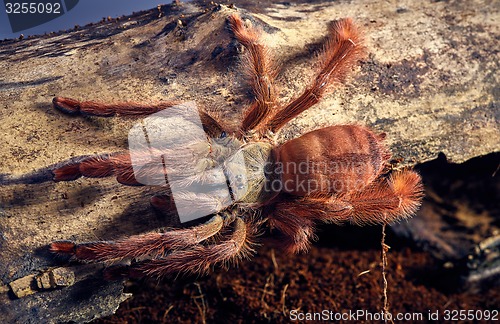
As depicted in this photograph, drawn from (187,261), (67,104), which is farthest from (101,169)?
(187,261)

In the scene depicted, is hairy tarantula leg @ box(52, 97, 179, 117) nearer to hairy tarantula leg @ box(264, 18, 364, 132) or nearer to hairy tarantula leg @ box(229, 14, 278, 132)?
hairy tarantula leg @ box(229, 14, 278, 132)

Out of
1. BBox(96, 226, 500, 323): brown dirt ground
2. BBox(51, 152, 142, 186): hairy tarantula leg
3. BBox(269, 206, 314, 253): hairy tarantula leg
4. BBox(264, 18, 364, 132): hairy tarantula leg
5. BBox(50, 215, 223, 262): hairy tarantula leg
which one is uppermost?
BBox(264, 18, 364, 132): hairy tarantula leg

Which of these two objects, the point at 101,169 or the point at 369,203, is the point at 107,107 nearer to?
the point at 101,169

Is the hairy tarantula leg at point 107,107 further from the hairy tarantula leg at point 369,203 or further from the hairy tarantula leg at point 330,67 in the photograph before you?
the hairy tarantula leg at point 369,203

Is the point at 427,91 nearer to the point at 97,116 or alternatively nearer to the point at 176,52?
the point at 176,52

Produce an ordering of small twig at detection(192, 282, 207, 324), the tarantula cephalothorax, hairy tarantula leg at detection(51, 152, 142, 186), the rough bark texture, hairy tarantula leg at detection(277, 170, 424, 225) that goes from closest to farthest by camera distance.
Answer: hairy tarantula leg at detection(51, 152, 142, 186) < the tarantula cephalothorax < the rough bark texture < hairy tarantula leg at detection(277, 170, 424, 225) < small twig at detection(192, 282, 207, 324)

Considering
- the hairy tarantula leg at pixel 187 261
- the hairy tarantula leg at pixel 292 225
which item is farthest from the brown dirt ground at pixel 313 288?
the hairy tarantula leg at pixel 187 261

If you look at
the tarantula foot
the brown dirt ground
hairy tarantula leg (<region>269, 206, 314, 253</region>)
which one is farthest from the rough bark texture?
the brown dirt ground
